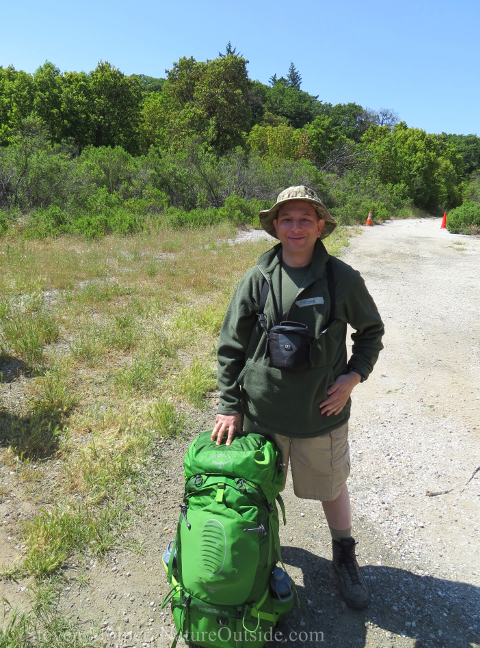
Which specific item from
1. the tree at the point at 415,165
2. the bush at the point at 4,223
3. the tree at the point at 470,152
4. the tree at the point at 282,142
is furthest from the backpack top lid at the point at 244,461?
the tree at the point at 470,152

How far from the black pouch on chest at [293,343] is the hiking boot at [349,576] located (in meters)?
1.04

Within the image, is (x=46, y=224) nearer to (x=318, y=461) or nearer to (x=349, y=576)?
(x=318, y=461)

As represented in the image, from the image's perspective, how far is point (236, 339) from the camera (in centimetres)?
210

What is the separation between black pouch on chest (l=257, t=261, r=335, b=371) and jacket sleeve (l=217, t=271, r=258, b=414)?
0.18 meters

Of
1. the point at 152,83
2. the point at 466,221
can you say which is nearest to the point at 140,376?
the point at 466,221

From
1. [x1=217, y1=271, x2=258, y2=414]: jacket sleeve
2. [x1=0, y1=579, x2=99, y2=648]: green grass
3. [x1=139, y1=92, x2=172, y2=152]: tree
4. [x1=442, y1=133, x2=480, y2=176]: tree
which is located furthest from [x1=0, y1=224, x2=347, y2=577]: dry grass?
[x1=442, y1=133, x2=480, y2=176]: tree

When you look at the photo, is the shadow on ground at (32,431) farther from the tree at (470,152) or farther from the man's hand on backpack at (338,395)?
the tree at (470,152)

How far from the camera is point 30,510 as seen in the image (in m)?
2.72

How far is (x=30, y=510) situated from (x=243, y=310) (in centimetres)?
187

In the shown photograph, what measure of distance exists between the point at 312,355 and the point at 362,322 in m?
0.29

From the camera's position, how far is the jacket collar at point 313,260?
1938 mm

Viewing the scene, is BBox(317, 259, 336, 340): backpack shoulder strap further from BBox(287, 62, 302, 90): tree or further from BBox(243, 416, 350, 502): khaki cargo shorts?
BBox(287, 62, 302, 90): tree

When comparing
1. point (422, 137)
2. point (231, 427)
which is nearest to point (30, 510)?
point (231, 427)

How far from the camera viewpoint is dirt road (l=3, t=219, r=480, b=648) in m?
2.10
